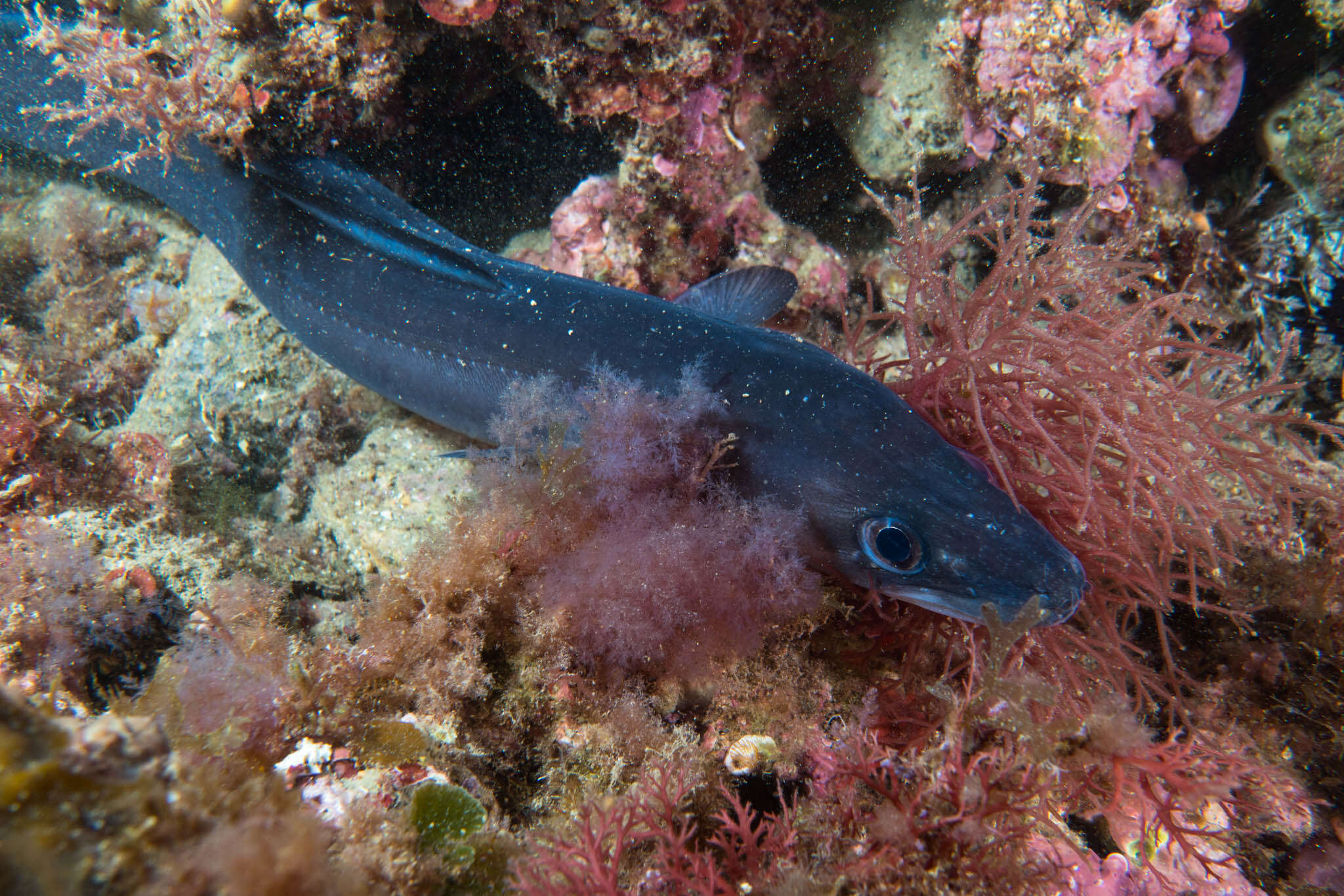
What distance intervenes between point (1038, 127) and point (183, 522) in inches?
233

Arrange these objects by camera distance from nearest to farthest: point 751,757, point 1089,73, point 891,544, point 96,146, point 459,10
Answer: point 751,757
point 891,544
point 459,10
point 1089,73
point 96,146

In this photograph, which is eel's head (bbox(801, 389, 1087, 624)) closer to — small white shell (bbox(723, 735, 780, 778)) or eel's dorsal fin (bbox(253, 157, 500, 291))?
small white shell (bbox(723, 735, 780, 778))

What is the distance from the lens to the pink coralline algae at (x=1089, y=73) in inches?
147

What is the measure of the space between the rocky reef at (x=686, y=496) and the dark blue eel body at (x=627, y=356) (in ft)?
0.70

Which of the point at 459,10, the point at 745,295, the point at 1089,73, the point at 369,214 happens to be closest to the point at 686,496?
the point at 745,295

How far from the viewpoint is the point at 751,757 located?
2.31 metres

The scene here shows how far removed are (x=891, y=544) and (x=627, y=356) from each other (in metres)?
1.52

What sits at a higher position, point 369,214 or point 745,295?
point 369,214

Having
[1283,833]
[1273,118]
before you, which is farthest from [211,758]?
[1273,118]

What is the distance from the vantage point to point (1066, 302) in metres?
4.30

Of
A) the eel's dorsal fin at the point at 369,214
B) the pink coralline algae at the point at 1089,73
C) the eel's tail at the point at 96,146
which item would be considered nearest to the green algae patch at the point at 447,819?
the eel's dorsal fin at the point at 369,214

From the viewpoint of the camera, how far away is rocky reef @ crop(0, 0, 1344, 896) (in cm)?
188

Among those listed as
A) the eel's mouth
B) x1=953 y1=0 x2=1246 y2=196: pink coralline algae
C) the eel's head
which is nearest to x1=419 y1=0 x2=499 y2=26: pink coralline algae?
x1=953 y1=0 x2=1246 y2=196: pink coralline algae

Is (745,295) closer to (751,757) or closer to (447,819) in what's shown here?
(751,757)
